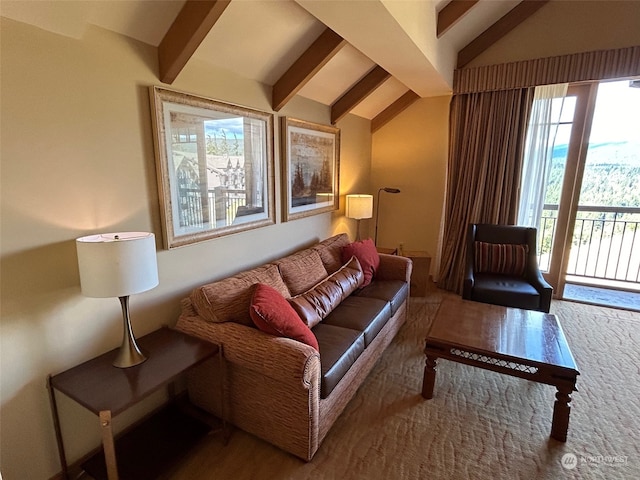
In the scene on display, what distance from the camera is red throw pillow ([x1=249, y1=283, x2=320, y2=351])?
1.80m

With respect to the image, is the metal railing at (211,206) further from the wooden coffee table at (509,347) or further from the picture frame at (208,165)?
the wooden coffee table at (509,347)

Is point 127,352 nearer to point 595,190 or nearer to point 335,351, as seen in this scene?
point 335,351

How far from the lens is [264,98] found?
104 inches

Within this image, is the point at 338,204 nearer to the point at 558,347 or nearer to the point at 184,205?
the point at 184,205

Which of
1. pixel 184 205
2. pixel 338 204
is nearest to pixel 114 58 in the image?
pixel 184 205

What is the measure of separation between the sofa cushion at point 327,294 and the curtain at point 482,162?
5.68 ft

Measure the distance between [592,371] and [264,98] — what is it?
130 inches

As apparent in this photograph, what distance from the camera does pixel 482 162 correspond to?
3.83 meters

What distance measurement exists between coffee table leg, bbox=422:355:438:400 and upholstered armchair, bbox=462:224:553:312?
1079mm

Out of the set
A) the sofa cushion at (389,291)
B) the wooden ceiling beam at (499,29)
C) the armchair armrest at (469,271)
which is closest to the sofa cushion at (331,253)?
the sofa cushion at (389,291)

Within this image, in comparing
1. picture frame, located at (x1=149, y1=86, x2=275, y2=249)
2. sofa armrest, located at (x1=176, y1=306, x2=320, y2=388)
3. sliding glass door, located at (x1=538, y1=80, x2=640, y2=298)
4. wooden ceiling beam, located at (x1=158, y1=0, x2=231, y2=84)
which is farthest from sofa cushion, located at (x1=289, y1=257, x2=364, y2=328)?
sliding glass door, located at (x1=538, y1=80, x2=640, y2=298)

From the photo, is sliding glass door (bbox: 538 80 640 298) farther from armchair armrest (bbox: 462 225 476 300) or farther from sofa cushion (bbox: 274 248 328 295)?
sofa cushion (bbox: 274 248 328 295)

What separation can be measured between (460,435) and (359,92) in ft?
10.1

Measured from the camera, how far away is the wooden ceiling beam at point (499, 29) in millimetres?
3413
